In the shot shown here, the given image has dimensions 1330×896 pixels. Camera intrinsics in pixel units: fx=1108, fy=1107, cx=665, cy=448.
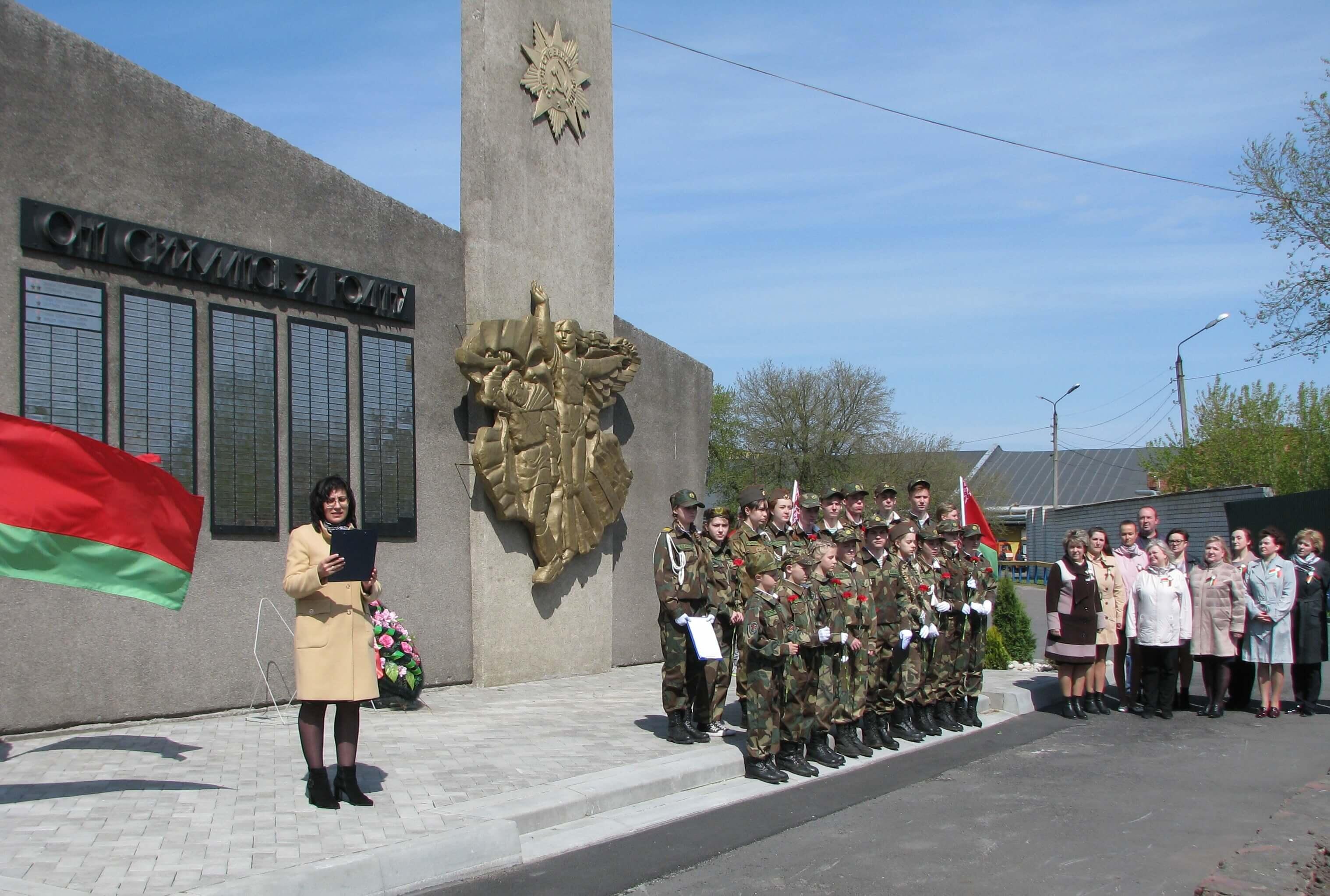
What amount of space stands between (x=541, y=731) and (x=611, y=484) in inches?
165

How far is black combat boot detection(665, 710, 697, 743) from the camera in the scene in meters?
8.55

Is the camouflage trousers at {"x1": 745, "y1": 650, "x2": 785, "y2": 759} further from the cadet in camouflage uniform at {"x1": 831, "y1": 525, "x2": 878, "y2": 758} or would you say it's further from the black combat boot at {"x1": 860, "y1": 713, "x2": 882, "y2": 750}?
the black combat boot at {"x1": 860, "y1": 713, "x2": 882, "y2": 750}

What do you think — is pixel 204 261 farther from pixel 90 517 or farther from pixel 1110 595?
pixel 1110 595

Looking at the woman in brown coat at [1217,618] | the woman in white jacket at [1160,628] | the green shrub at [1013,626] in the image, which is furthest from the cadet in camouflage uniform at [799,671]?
the green shrub at [1013,626]

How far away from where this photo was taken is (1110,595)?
11125 mm

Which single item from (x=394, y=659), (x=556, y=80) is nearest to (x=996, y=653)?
(x=394, y=659)

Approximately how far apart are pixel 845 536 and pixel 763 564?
2.66 ft

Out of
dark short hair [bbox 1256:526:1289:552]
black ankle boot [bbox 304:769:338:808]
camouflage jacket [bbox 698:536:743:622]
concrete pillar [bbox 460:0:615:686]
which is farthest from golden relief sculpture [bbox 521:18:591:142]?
dark short hair [bbox 1256:526:1289:552]

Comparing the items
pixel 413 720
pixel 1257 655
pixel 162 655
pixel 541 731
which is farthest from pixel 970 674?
pixel 162 655

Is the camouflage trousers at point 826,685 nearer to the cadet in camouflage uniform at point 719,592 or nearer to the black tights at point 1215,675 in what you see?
the cadet in camouflage uniform at point 719,592

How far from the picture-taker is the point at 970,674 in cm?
1028

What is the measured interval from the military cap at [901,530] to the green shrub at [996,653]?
16.6 feet

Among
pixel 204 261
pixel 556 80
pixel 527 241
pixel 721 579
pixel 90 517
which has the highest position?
pixel 556 80

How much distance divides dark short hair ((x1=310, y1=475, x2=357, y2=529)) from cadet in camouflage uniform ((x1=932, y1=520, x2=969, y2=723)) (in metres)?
5.61
